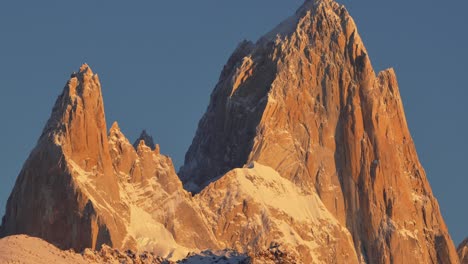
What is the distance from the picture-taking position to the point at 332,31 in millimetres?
197875

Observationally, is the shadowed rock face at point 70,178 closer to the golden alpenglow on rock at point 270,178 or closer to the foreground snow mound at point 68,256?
the golden alpenglow on rock at point 270,178

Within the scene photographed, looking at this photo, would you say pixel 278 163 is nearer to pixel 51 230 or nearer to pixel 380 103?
pixel 380 103

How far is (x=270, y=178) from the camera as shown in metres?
186

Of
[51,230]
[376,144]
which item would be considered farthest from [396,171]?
[51,230]

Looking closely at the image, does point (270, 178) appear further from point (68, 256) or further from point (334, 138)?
point (68, 256)

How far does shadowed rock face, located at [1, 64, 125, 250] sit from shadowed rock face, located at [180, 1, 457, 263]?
Answer: 937 inches

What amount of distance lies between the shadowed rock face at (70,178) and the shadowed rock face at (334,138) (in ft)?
78.1

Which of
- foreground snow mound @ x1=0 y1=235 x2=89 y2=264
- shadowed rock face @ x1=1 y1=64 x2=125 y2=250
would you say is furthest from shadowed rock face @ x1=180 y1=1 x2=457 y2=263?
foreground snow mound @ x1=0 y1=235 x2=89 y2=264

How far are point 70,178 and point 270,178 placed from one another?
24.4m

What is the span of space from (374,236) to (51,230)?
116 ft

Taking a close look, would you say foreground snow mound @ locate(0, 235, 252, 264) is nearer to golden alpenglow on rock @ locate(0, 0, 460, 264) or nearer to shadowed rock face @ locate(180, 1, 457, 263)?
golden alpenglow on rock @ locate(0, 0, 460, 264)

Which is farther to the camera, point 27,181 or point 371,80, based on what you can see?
point 371,80

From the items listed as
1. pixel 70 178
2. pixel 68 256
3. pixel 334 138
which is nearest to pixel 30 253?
pixel 68 256

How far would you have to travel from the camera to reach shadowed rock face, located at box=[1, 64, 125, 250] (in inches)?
6531
